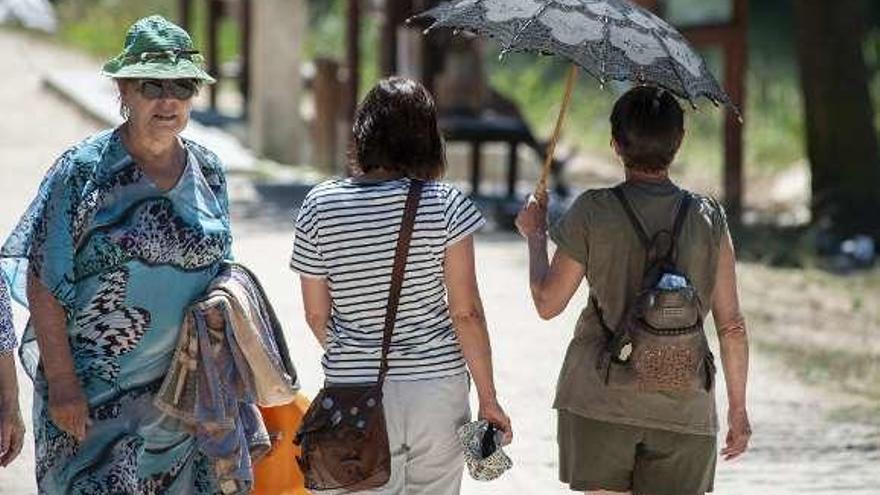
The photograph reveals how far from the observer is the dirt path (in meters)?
8.51

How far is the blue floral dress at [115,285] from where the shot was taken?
5.35 metres

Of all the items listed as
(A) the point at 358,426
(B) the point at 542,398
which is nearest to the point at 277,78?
(B) the point at 542,398

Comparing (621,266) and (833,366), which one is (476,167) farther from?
(621,266)

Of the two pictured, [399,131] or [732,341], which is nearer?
[399,131]

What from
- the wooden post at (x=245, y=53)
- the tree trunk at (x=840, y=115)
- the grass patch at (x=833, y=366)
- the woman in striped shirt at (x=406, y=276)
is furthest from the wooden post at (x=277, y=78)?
the woman in striped shirt at (x=406, y=276)

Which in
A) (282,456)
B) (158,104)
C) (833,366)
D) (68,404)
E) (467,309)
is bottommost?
(833,366)

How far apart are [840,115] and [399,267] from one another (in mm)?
11337

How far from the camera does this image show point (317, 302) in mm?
5465

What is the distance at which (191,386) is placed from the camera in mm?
5430

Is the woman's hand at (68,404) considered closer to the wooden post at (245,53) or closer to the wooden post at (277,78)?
the wooden post at (277,78)

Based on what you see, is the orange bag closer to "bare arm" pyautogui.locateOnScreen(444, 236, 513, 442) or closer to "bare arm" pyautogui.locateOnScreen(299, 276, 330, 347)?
"bare arm" pyautogui.locateOnScreen(299, 276, 330, 347)

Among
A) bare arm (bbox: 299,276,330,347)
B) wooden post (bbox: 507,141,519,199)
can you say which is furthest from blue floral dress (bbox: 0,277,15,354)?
wooden post (bbox: 507,141,519,199)

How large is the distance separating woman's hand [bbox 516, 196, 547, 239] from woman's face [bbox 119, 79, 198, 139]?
892 millimetres

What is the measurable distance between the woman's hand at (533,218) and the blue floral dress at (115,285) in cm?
76
